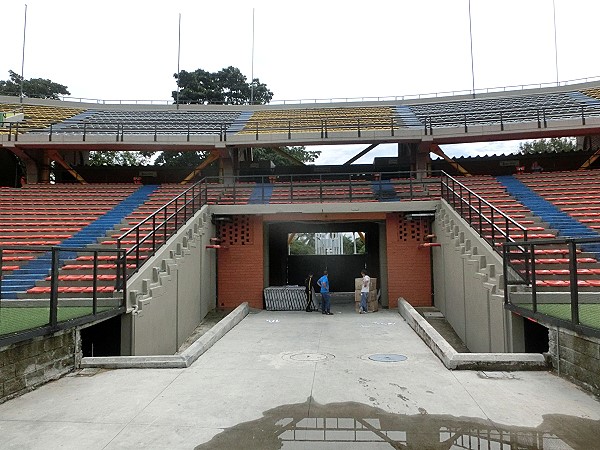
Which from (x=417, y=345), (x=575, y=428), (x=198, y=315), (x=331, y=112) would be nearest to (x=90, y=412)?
(x=575, y=428)

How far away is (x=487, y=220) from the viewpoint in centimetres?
1030

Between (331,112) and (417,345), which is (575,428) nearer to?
(417,345)

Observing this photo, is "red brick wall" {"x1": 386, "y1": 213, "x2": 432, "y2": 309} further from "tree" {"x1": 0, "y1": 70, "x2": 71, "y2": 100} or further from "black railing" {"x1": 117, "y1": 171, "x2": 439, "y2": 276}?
"tree" {"x1": 0, "y1": 70, "x2": 71, "y2": 100}

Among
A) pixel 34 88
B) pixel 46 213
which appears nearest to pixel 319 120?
pixel 46 213

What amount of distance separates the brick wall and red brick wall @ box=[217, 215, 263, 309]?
8.96 m

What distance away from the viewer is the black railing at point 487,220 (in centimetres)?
970

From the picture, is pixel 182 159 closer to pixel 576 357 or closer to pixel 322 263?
pixel 322 263

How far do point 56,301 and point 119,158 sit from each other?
45.3 m

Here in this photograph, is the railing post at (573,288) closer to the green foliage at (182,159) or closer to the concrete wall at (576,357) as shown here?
the concrete wall at (576,357)

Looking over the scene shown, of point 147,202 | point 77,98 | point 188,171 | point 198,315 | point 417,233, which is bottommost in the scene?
point 198,315

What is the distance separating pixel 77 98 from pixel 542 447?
114 ft

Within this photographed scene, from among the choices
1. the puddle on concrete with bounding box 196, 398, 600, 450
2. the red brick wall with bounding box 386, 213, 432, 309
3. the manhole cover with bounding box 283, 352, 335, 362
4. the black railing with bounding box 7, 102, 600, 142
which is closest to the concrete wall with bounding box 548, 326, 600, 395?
the puddle on concrete with bounding box 196, 398, 600, 450

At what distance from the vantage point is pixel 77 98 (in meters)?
30.8

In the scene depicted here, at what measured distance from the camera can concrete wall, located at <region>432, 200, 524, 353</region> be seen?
26.7 feet
